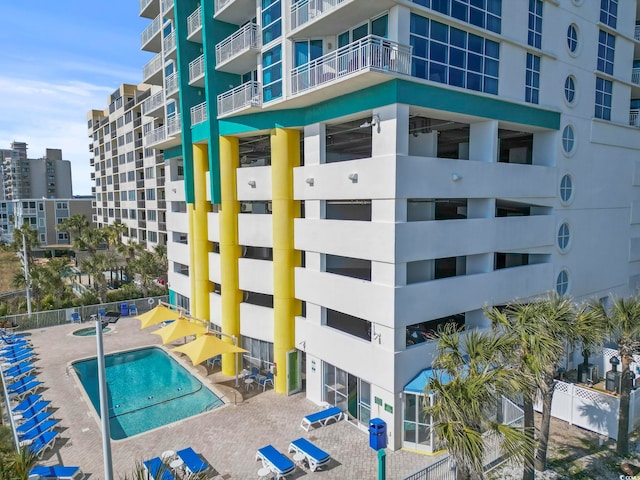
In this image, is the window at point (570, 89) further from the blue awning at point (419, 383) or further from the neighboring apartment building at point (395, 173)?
the blue awning at point (419, 383)

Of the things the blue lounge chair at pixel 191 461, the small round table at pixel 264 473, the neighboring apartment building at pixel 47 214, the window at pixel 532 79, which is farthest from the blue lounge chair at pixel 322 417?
the neighboring apartment building at pixel 47 214

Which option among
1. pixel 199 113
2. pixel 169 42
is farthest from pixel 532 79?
pixel 169 42

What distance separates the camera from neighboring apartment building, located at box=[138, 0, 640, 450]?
52.3ft

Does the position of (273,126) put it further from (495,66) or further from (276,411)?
(276,411)

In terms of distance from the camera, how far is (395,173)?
15273mm

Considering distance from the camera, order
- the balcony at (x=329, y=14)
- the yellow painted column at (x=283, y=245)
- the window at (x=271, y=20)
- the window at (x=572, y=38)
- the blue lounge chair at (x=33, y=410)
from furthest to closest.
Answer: the window at (x=572, y=38) < the yellow painted column at (x=283, y=245) < the window at (x=271, y=20) < the blue lounge chair at (x=33, y=410) < the balcony at (x=329, y=14)

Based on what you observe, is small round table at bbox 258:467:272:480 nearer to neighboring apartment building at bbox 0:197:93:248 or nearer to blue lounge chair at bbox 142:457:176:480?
blue lounge chair at bbox 142:457:176:480

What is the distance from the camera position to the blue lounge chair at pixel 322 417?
57.1 feet

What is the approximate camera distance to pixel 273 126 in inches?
799

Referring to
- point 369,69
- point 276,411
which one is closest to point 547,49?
point 369,69

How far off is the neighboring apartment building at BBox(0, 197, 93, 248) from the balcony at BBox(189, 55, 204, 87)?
6746cm

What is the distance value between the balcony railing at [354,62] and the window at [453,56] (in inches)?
37.5

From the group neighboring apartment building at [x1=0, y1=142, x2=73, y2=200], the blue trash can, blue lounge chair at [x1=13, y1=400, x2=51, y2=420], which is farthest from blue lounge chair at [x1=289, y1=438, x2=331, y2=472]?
neighboring apartment building at [x1=0, y1=142, x2=73, y2=200]

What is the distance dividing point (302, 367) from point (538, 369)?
40.9ft
